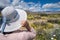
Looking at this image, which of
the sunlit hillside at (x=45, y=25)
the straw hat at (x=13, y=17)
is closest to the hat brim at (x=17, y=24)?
the straw hat at (x=13, y=17)

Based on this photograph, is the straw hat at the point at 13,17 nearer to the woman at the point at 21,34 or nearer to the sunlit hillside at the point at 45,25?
the woman at the point at 21,34

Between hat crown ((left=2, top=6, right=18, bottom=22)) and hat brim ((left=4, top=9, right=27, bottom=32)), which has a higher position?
hat crown ((left=2, top=6, right=18, bottom=22))

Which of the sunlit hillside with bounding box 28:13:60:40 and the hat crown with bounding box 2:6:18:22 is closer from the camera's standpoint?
the hat crown with bounding box 2:6:18:22

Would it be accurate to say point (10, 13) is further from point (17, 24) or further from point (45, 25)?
point (45, 25)

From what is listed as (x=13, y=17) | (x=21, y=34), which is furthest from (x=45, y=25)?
(x=13, y=17)

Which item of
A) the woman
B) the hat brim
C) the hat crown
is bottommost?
the woman

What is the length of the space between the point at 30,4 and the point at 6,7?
1.62 ft

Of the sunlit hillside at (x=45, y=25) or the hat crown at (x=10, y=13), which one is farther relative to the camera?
the sunlit hillside at (x=45, y=25)

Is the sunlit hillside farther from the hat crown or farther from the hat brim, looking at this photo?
the hat crown

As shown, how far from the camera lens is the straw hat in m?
3.24

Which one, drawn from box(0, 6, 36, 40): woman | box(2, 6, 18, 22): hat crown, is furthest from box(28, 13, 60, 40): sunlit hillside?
box(2, 6, 18, 22): hat crown

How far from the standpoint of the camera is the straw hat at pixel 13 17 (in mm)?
3238

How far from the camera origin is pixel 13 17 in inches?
128

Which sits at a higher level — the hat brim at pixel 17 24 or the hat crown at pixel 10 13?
the hat crown at pixel 10 13
